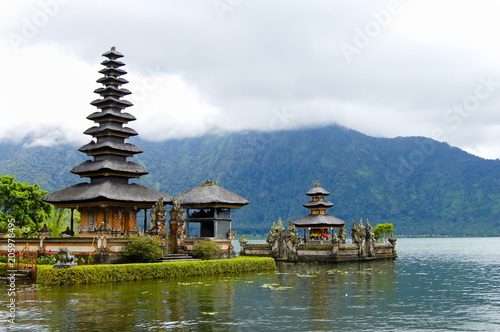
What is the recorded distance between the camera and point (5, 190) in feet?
212

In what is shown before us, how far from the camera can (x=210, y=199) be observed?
172 feet

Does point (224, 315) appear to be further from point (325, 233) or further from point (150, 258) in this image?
point (325, 233)

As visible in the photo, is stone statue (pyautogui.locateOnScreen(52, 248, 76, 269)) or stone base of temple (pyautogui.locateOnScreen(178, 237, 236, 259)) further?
stone base of temple (pyautogui.locateOnScreen(178, 237, 236, 259))

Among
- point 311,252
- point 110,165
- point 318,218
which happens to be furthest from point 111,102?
point 318,218

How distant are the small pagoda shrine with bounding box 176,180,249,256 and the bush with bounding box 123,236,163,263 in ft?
27.3

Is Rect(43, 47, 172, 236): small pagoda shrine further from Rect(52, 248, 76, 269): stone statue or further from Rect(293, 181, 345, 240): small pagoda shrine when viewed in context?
Rect(293, 181, 345, 240): small pagoda shrine

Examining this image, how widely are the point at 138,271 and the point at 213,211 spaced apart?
1513 cm

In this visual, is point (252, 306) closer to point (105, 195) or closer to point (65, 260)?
point (65, 260)

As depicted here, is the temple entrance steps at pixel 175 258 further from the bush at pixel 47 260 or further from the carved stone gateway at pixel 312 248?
the carved stone gateway at pixel 312 248

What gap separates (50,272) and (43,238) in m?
9.25

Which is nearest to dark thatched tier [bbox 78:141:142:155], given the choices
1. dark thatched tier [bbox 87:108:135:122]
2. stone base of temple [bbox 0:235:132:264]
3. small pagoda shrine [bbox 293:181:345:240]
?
dark thatched tier [bbox 87:108:135:122]

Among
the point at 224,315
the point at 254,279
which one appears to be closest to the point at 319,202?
the point at 254,279

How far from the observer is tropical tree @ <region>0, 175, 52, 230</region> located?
6450cm

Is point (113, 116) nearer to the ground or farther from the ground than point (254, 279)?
farther from the ground
